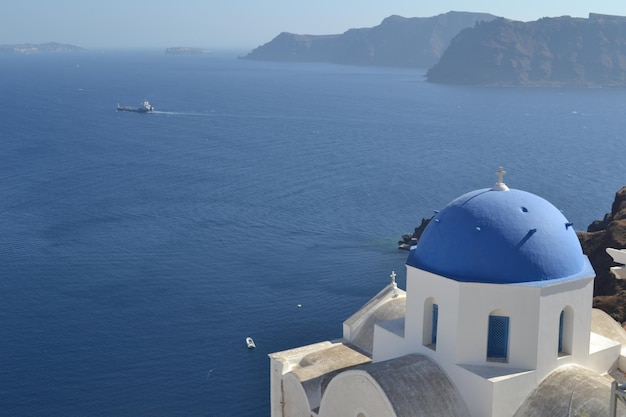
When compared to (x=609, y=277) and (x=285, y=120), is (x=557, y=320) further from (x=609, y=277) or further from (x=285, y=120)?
(x=285, y=120)

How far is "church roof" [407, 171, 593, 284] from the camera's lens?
17719 millimetres

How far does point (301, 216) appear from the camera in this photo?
6738 cm

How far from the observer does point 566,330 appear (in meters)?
18.4

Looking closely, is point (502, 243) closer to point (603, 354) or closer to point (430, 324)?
point (430, 324)

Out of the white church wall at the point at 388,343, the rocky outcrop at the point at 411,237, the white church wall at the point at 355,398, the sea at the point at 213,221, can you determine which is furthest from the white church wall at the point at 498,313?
the rocky outcrop at the point at 411,237

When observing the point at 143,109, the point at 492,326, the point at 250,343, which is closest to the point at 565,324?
the point at 492,326

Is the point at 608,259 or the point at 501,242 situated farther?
the point at 608,259

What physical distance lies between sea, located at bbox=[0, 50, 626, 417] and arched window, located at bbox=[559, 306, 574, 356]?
19.4 meters

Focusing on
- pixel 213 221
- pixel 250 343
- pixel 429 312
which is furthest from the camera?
pixel 213 221

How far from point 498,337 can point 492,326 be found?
0.91 feet

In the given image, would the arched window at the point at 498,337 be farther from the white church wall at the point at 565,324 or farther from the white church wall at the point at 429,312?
the white church wall at the point at 429,312

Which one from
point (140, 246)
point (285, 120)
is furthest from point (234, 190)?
point (285, 120)

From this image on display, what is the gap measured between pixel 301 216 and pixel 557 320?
49.8 meters

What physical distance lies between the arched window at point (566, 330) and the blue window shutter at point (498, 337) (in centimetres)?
136
